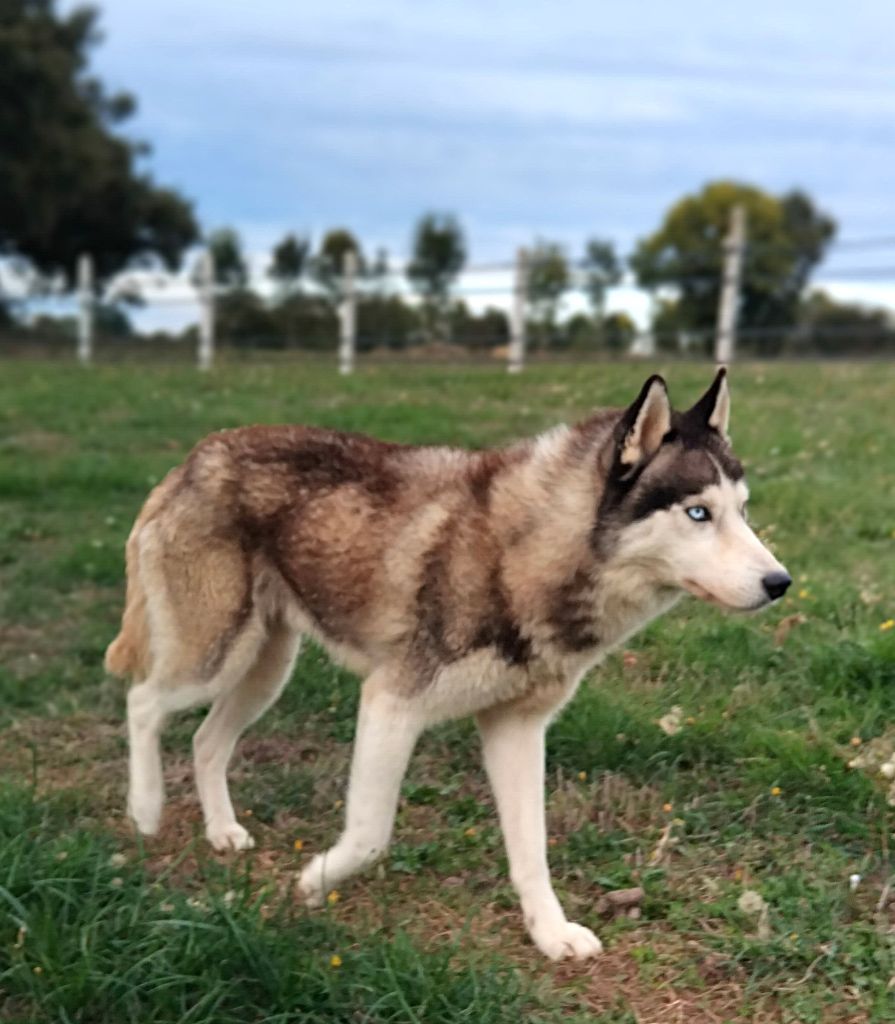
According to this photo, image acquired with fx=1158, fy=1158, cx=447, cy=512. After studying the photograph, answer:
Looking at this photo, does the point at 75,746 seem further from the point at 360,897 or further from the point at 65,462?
the point at 65,462

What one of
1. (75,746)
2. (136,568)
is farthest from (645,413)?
(75,746)

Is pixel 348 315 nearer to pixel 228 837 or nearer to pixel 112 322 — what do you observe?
pixel 112 322

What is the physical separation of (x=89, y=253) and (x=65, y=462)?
26.7 m

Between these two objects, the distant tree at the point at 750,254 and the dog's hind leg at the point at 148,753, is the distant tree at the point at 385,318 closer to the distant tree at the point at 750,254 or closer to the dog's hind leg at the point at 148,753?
the distant tree at the point at 750,254

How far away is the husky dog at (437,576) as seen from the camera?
3162 millimetres

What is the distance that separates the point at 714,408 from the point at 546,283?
1232cm

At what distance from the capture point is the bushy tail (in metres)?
4.02

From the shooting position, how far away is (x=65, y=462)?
30.9ft

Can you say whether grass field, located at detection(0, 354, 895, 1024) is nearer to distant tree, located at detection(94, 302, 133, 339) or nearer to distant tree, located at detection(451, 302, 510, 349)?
distant tree, located at detection(451, 302, 510, 349)

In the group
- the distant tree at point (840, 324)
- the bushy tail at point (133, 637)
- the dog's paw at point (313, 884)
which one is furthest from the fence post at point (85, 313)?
the dog's paw at point (313, 884)

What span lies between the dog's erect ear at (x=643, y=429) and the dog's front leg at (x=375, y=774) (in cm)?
94

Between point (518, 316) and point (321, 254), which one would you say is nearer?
point (518, 316)

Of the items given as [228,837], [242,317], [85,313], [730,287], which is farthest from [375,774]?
[242,317]

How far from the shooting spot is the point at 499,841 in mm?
3850
